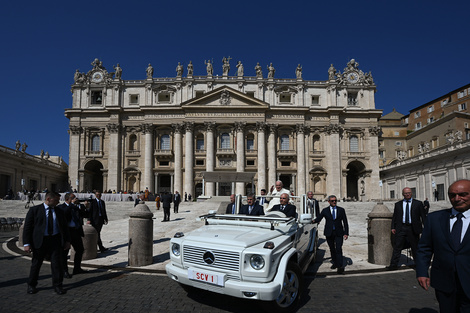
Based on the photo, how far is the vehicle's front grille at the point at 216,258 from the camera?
4.81m

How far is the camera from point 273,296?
15.0 ft

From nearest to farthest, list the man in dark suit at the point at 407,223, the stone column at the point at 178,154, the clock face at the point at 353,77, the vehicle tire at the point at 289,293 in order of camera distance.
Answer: the vehicle tire at the point at 289,293, the man in dark suit at the point at 407,223, the stone column at the point at 178,154, the clock face at the point at 353,77

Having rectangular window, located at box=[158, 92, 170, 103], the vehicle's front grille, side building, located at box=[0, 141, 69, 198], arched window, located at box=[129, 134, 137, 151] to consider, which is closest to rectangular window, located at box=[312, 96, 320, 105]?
rectangular window, located at box=[158, 92, 170, 103]

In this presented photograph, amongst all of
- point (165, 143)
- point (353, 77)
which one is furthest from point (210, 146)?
point (353, 77)

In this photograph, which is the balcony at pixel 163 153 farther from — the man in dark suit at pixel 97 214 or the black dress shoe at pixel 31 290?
the black dress shoe at pixel 31 290

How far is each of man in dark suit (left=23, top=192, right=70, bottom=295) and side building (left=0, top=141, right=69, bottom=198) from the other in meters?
36.2

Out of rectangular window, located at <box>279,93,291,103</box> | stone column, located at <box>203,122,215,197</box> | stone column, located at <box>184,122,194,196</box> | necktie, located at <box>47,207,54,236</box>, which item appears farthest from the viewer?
rectangular window, located at <box>279,93,291,103</box>

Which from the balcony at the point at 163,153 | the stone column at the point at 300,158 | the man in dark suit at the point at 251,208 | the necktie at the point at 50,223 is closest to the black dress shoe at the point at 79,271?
the necktie at the point at 50,223

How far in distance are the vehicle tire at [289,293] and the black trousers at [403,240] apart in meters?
3.95

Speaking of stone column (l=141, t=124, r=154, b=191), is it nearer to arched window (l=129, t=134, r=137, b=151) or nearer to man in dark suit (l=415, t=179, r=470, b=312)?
arched window (l=129, t=134, r=137, b=151)

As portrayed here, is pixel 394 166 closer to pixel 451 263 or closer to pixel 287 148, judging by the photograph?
pixel 287 148

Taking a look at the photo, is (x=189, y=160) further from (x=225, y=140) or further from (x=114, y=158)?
(x=114, y=158)

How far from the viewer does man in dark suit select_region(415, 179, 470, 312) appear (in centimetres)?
316

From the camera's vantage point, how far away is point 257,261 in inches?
189
